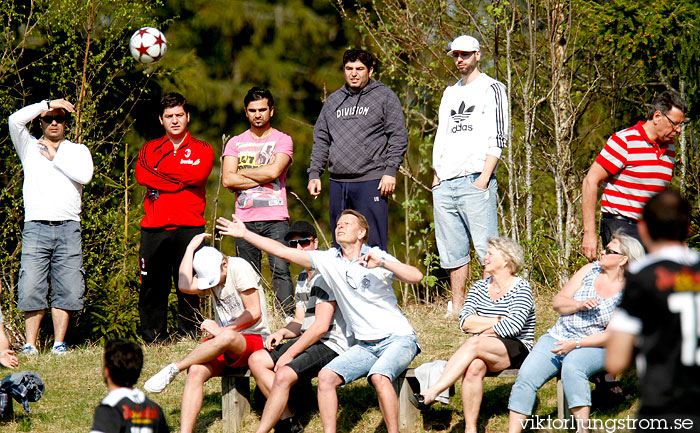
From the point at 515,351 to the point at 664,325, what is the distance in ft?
7.13

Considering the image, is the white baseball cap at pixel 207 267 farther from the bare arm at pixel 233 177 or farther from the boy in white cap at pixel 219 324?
the bare arm at pixel 233 177

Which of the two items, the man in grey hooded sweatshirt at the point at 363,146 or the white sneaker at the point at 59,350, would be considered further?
the white sneaker at the point at 59,350

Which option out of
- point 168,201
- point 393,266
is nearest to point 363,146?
point 168,201

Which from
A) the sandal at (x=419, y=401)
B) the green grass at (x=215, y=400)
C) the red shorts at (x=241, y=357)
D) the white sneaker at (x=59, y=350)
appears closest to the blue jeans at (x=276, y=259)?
the green grass at (x=215, y=400)

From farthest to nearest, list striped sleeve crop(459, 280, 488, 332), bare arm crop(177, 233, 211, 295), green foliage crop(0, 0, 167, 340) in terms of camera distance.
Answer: green foliage crop(0, 0, 167, 340)
bare arm crop(177, 233, 211, 295)
striped sleeve crop(459, 280, 488, 332)

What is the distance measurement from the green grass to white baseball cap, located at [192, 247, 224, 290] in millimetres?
926

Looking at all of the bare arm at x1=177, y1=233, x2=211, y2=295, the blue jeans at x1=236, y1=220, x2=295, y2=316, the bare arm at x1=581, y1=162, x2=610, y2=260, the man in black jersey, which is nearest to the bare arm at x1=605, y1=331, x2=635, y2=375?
the man in black jersey

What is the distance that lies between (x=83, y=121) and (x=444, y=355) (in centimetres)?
433

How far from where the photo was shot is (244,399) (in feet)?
18.5

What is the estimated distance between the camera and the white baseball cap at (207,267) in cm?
548

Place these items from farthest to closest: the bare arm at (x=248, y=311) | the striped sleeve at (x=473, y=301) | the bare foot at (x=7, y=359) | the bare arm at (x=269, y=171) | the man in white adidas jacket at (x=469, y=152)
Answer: the bare arm at (x=269, y=171) → the man in white adidas jacket at (x=469, y=152) → the bare arm at (x=248, y=311) → the striped sleeve at (x=473, y=301) → the bare foot at (x=7, y=359)

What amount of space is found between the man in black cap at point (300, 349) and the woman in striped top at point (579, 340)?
116 cm

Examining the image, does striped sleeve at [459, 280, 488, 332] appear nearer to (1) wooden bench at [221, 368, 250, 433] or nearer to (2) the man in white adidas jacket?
(2) the man in white adidas jacket

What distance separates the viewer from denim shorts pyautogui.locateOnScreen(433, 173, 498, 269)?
662 cm
